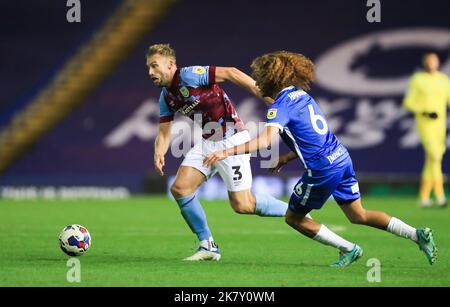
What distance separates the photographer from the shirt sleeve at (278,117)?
6902mm

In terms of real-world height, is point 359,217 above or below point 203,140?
below

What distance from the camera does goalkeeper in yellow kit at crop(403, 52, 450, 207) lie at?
46.6ft

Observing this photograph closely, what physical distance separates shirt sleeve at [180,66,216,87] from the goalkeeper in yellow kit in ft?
21.9

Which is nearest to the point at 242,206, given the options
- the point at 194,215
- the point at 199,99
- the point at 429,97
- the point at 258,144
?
the point at 194,215

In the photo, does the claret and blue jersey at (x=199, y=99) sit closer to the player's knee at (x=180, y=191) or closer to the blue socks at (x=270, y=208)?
the player's knee at (x=180, y=191)

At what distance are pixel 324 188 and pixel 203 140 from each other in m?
1.56

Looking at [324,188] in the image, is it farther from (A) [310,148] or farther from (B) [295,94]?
(B) [295,94]

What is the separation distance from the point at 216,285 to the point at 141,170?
11249mm

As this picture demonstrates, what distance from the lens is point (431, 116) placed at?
1413cm

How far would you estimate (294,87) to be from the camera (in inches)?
285

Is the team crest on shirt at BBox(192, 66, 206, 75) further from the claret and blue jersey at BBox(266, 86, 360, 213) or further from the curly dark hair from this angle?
the claret and blue jersey at BBox(266, 86, 360, 213)

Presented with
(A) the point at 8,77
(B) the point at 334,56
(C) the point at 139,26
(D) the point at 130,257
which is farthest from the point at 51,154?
(D) the point at 130,257

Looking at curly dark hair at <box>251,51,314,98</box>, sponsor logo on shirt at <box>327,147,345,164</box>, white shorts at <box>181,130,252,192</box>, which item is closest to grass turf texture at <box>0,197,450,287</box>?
white shorts at <box>181,130,252,192</box>

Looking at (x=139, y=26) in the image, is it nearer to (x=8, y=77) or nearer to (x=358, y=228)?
(x=8, y=77)
